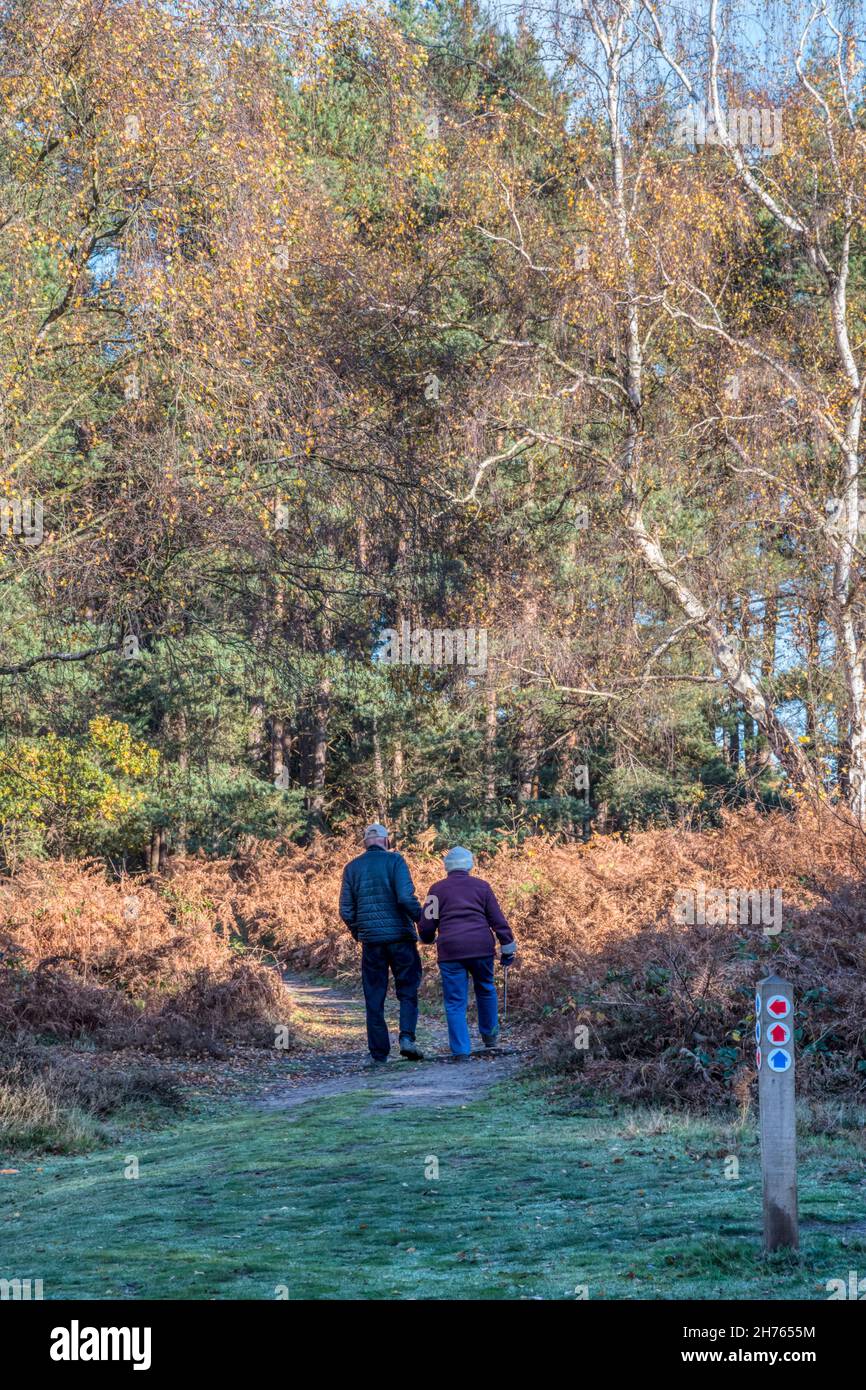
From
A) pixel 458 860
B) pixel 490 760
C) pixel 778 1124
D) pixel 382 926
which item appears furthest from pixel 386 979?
pixel 490 760

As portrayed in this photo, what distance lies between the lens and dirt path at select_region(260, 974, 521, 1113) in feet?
34.6

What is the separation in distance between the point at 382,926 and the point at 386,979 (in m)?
0.49

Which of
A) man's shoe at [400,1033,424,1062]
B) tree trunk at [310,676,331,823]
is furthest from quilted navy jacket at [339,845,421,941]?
tree trunk at [310,676,331,823]

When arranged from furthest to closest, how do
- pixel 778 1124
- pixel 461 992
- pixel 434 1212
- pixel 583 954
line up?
pixel 583 954 < pixel 461 992 < pixel 434 1212 < pixel 778 1124

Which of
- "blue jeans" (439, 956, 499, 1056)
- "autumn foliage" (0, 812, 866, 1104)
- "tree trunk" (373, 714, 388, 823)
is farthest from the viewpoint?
"tree trunk" (373, 714, 388, 823)

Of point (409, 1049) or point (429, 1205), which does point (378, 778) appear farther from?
point (429, 1205)

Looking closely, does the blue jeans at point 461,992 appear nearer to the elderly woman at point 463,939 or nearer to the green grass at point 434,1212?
the elderly woman at point 463,939

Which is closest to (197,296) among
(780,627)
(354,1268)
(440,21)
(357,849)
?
(354,1268)

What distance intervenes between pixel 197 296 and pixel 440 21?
933 inches

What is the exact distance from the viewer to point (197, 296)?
13047 millimetres

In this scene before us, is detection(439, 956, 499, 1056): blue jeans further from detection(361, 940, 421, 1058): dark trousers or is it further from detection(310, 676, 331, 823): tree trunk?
detection(310, 676, 331, 823): tree trunk

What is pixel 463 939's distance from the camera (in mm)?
11859

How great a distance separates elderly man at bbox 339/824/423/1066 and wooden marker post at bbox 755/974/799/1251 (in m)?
6.60

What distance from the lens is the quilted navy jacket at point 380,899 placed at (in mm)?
11875
